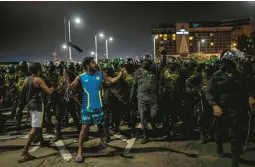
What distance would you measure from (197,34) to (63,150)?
402ft

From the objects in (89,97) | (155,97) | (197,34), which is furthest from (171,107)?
(197,34)

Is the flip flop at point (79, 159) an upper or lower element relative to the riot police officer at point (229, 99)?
lower

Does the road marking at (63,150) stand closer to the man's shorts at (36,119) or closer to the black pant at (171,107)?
the man's shorts at (36,119)

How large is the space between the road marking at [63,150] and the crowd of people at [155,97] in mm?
296

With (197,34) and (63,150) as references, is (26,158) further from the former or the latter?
(197,34)

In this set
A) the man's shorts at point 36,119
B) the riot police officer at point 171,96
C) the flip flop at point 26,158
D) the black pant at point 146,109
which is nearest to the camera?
the flip flop at point 26,158

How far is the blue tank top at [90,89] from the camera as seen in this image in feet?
19.9

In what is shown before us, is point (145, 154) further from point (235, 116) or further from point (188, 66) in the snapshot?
point (188, 66)

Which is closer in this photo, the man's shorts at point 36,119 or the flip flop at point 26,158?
the flip flop at point 26,158

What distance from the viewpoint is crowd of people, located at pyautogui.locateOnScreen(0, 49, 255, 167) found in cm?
576

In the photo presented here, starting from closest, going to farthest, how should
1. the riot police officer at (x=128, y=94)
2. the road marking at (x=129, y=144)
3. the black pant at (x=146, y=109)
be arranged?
the road marking at (x=129, y=144) → the black pant at (x=146, y=109) → the riot police officer at (x=128, y=94)

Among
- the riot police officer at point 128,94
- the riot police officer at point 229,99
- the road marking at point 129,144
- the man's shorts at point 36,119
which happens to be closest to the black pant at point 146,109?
the road marking at point 129,144

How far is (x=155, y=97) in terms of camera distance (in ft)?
24.9

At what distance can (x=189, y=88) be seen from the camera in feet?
26.7
